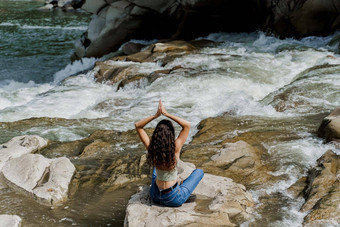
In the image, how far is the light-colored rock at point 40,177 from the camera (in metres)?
6.04

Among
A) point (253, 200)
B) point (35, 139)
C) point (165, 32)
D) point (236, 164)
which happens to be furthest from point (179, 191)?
point (165, 32)

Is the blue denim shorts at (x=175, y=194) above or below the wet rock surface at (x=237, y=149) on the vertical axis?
above

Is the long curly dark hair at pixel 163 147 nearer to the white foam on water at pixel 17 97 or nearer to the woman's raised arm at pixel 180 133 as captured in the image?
the woman's raised arm at pixel 180 133

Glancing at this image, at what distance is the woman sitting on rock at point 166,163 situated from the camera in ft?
16.0

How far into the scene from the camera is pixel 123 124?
10.6m

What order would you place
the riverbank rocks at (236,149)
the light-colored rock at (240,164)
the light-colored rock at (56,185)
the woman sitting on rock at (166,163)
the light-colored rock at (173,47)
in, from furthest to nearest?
1. the light-colored rock at (173,47)
2. the riverbank rocks at (236,149)
3. the light-colored rock at (240,164)
4. the light-colored rock at (56,185)
5. the woman sitting on rock at (166,163)

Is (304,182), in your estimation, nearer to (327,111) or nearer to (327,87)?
(327,111)

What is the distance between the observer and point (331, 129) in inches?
296

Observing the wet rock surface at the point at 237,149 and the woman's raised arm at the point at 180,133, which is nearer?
the woman's raised arm at the point at 180,133

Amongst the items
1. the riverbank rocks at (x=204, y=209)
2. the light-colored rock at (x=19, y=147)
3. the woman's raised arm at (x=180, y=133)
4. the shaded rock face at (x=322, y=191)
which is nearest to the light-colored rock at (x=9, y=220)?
the riverbank rocks at (x=204, y=209)

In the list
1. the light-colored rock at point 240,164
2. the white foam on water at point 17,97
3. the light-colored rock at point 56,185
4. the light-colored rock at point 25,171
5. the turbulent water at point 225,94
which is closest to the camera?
the light-colored rock at point 56,185

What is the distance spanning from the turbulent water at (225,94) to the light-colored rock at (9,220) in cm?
312

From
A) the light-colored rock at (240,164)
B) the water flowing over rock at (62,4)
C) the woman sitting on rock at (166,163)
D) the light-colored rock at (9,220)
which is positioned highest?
the woman sitting on rock at (166,163)

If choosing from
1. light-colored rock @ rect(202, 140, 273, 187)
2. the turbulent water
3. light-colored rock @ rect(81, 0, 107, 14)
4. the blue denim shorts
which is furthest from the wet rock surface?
light-colored rock @ rect(81, 0, 107, 14)
